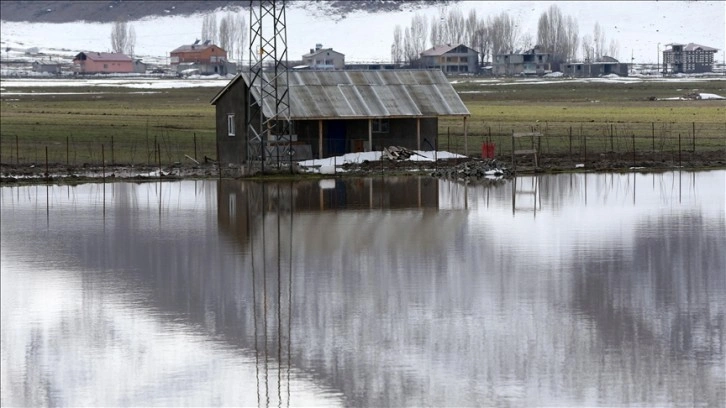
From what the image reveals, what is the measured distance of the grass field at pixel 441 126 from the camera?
54.9 m

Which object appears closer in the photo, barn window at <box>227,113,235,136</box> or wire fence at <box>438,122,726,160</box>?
barn window at <box>227,113,235,136</box>

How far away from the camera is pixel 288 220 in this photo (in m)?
34.4

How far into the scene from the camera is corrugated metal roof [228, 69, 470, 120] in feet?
163

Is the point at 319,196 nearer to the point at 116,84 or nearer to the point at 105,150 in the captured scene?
the point at 105,150

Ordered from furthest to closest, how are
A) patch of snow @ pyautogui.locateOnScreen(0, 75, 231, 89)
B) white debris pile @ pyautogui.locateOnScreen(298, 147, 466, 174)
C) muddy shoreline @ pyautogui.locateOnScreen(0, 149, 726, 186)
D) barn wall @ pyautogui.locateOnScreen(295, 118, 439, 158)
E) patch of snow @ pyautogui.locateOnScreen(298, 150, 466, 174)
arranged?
patch of snow @ pyautogui.locateOnScreen(0, 75, 231, 89) → barn wall @ pyautogui.locateOnScreen(295, 118, 439, 158) → white debris pile @ pyautogui.locateOnScreen(298, 147, 466, 174) → patch of snow @ pyautogui.locateOnScreen(298, 150, 466, 174) → muddy shoreline @ pyautogui.locateOnScreen(0, 149, 726, 186)

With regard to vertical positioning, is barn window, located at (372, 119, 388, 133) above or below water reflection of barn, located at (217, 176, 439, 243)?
above

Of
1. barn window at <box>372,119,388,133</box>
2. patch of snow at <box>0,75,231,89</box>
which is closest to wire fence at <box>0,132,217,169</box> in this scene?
barn window at <box>372,119,388,133</box>

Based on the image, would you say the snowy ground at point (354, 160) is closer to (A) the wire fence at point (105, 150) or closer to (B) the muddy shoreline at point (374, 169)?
(B) the muddy shoreline at point (374, 169)

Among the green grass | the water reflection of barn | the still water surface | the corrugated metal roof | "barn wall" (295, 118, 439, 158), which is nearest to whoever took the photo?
the still water surface

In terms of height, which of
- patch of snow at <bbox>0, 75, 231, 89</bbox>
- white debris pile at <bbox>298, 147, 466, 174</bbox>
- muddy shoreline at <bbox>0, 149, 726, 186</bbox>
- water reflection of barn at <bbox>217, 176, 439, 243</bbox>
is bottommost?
water reflection of barn at <bbox>217, 176, 439, 243</bbox>

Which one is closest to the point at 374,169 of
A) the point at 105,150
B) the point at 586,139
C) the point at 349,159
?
the point at 349,159

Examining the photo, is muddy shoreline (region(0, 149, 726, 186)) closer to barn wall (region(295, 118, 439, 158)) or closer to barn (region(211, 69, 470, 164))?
barn (region(211, 69, 470, 164))

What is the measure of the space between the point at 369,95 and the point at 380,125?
1288 mm

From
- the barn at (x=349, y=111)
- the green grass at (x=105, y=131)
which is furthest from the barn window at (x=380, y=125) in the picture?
the green grass at (x=105, y=131)
